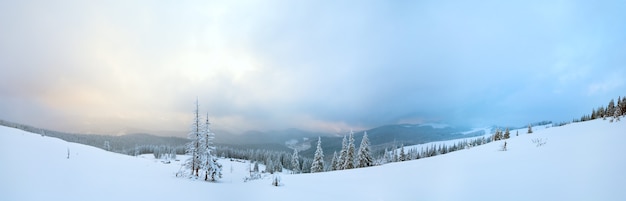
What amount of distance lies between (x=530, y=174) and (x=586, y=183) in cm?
180

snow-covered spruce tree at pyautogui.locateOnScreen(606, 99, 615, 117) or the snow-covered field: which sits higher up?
snow-covered spruce tree at pyautogui.locateOnScreen(606, 99, 615, 117)

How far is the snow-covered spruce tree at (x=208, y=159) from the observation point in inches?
788

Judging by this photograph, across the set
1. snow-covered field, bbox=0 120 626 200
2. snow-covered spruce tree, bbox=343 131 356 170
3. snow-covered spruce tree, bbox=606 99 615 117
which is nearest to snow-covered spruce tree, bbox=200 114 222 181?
snow-covered field, bbox=0 120 626 200

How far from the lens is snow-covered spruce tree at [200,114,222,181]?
20.0 meters

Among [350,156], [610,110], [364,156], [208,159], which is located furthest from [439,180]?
[350,156]

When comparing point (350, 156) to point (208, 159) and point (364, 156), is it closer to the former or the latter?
point (364, 156)

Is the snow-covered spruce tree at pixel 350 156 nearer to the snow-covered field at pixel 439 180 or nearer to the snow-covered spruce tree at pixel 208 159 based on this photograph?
the snow-covered spruce tree at pixel 208 159

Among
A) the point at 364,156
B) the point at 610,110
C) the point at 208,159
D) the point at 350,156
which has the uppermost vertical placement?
the point at 610,110

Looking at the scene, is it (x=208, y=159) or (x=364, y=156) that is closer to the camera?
(x=208, y=159)

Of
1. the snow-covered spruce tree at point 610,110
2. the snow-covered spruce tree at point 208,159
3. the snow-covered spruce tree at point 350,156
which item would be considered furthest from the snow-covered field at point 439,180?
the snow-covered spruce tree at point 350,156

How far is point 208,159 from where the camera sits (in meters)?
20.5

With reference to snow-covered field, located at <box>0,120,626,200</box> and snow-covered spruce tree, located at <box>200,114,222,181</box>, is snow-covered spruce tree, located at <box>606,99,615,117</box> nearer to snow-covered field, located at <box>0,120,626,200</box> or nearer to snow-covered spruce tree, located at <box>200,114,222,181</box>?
snow-covered field, located at <box>0,120,626,200</box>

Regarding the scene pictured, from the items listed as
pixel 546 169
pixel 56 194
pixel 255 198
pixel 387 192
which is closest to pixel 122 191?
pixel 56 194

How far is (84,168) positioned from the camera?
469 inches
